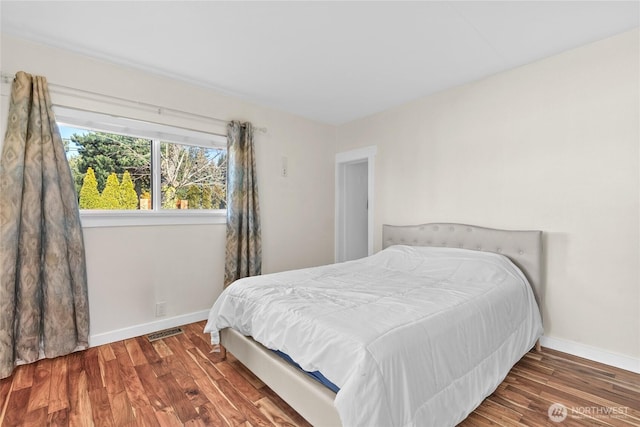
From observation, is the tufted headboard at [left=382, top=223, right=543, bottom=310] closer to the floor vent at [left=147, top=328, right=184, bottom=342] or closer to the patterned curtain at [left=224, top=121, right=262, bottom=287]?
the patterned curtain at [left=224, top=121, right=262, bottom=287]

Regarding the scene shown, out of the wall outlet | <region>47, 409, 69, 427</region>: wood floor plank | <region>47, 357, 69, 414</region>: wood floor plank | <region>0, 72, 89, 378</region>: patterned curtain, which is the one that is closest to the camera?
<region>47, 409, 69, 427</region>: wood floor plank

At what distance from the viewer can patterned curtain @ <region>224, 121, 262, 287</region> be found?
3197mm

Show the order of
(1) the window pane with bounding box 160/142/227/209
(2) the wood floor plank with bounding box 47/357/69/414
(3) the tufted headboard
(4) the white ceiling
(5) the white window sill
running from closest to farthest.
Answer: (2) the wood floor plank with bounding box 47/357/69/414 → (4) the white ceiling → (3) the tufted headboard → (5) the white window sill → (1) the window pane with bounding box 160/142/227/209

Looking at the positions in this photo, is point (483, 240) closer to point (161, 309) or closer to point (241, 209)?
point (241, 209)

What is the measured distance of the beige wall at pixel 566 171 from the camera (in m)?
2.14

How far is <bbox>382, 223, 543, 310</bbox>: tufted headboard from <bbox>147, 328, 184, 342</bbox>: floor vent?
2411 mm

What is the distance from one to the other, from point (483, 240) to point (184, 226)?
2.94 m

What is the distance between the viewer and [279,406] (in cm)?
175

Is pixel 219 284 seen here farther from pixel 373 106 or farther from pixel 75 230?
pixel 373 106

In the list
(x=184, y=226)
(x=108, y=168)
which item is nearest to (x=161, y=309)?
(x=184, y=226)

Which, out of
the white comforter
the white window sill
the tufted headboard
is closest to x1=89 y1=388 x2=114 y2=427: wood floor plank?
the white comforter

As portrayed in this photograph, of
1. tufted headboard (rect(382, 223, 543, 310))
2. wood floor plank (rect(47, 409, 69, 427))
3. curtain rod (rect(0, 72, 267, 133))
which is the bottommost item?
wood floor plank (rect(47, 409, 69, 427))

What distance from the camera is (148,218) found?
9.24 feet

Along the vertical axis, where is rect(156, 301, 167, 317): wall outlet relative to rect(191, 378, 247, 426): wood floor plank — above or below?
above
